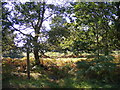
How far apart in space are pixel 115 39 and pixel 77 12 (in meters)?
2.34

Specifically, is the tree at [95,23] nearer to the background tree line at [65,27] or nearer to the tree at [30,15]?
the background tree line at [65,27]

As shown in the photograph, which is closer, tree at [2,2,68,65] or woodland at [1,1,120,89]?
woodland at [1,1,120,89]

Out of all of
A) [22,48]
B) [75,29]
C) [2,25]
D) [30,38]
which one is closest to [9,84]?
[22,48]

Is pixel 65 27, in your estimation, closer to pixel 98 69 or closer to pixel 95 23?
pixel 95 23

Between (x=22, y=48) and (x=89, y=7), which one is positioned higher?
(x=89, y=7)

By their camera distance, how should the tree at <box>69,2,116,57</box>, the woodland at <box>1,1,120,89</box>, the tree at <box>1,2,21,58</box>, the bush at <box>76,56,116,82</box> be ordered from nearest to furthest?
1. the bush at <box>76,56,116,82</box>
2. the woodland at <box>1,1,120,89</box>
3. the tree at <box>1,2,21,58</box>
4. the tree at <box>69,2,116,57</box>

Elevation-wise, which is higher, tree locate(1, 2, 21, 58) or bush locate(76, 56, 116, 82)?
tree locate(1, 2, 21, 58)

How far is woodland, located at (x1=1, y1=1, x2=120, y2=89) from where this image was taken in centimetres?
435

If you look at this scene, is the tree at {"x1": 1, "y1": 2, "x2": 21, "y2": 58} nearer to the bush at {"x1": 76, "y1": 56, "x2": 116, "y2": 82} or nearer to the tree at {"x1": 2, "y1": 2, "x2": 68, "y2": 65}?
the tree at {"x1": 2, "y1": 2, "x2": 68, "y2": 65}

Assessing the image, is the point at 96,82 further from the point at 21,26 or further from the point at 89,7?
the point at 21,26

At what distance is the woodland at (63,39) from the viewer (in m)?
4.35

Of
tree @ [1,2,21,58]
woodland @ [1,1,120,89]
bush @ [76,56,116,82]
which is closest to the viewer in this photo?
bush @ [76,56,116,82]

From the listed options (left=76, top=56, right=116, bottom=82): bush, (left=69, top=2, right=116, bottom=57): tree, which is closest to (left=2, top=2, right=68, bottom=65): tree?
(left=69, top=2, right=116, bottom=57): tree

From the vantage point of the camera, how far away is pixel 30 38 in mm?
4684
